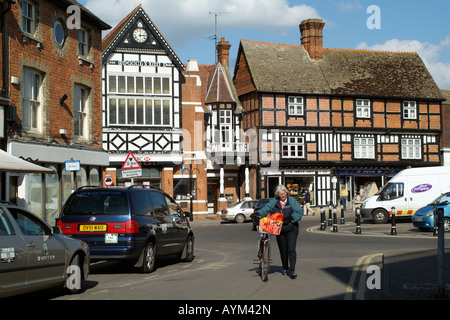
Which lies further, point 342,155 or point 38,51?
point 342,155

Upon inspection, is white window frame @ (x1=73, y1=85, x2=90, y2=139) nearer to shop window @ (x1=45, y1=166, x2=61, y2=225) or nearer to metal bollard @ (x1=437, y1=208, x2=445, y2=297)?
shop window @ (x1=45, y1=166, x2=61, y2=225)

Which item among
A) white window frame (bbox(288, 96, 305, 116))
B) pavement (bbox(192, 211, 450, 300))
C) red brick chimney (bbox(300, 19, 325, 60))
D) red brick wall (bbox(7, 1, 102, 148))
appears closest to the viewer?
pavement (bbox(192, 211, 450, 300))

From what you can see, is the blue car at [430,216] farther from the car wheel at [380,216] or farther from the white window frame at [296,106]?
the white window frame at [296,106]

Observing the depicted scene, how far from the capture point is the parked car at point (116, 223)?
12586mm

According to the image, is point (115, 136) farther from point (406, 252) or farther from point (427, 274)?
point (427, 274)

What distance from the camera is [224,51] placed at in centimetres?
4931

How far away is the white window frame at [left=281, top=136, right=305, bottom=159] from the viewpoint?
46188 mm

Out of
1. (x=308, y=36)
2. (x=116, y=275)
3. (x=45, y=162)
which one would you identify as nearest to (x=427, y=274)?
(x=116, y=275)

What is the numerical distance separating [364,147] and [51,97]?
31805mm

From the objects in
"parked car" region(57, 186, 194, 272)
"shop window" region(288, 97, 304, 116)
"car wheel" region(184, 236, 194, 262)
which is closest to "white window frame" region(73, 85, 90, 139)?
"car wheel" region(184, 236, 194, 262)

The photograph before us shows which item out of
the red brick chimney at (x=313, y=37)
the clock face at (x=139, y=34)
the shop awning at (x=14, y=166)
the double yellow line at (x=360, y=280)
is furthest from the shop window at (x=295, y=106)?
the shop awning at (x=14, y=166)

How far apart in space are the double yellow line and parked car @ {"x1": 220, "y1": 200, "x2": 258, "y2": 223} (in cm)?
2020
